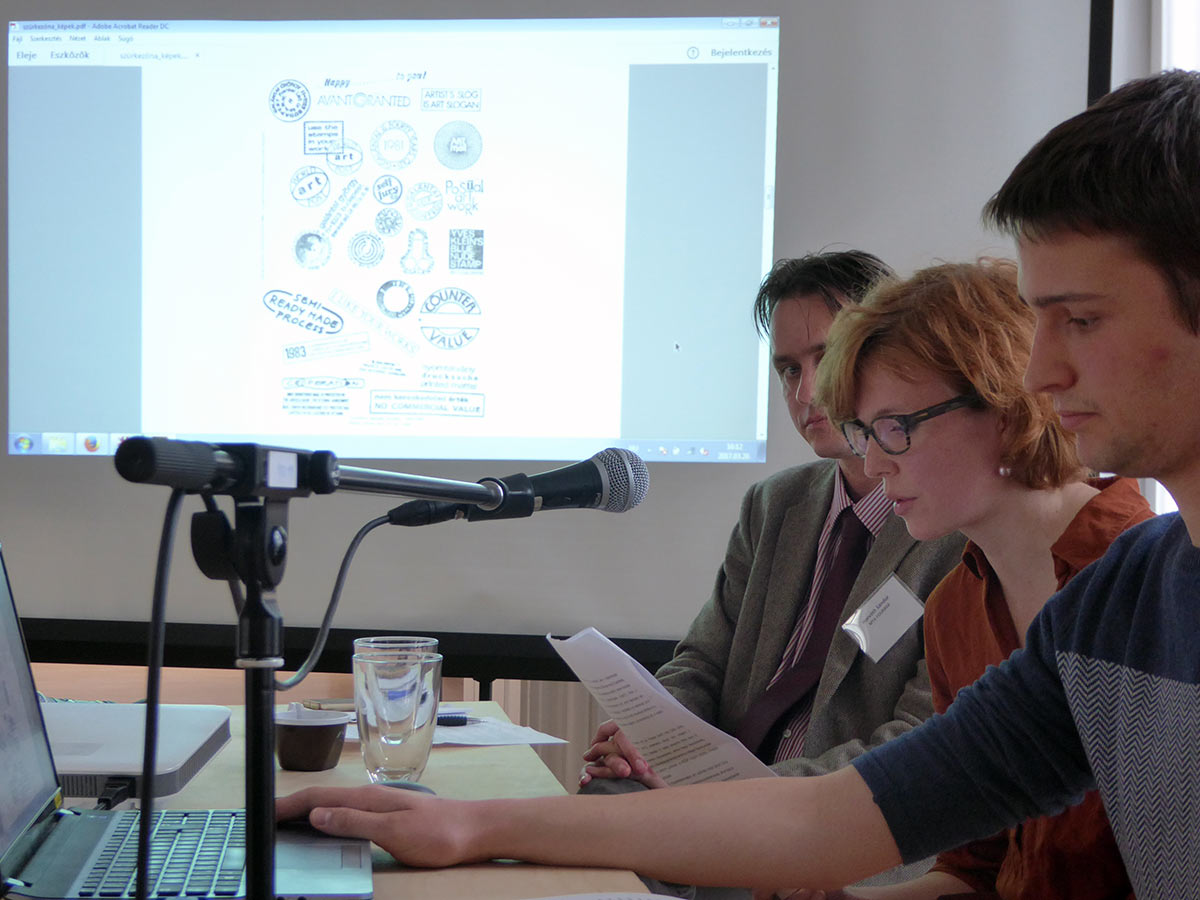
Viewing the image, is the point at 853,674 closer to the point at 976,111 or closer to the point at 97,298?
the point at 976,111

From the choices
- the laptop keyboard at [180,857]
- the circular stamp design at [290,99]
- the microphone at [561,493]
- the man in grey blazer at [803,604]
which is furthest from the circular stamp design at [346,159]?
the laptop keyboard at [180,857]

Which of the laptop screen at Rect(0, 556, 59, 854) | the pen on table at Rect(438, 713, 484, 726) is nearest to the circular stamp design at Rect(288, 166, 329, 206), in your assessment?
the pen on table at Rect(438, 713, 484, 726)

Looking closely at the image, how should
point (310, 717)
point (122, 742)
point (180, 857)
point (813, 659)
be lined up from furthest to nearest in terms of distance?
1. point (813, 659)
2. point (310, 717)
3. point (122, 742)
4. point (180, 857)

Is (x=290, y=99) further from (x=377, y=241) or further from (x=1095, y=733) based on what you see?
(x=1095, y=733)

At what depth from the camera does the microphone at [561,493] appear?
87 cm

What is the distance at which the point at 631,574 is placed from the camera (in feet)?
8.80

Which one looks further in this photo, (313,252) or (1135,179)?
(313,252)

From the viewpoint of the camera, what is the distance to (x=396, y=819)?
885 millimetres

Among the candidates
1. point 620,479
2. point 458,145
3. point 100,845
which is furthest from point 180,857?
point 458,145

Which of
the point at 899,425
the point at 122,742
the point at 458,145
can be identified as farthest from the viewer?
the point at 458,145

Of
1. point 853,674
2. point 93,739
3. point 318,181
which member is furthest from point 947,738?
point 318,181

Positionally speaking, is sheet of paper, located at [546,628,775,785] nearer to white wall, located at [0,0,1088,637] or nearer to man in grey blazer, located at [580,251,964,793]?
man in grey blazer, located at [580,251,964,793]

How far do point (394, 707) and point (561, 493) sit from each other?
35 centimetres

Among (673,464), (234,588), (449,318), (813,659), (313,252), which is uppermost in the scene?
(313,252)
